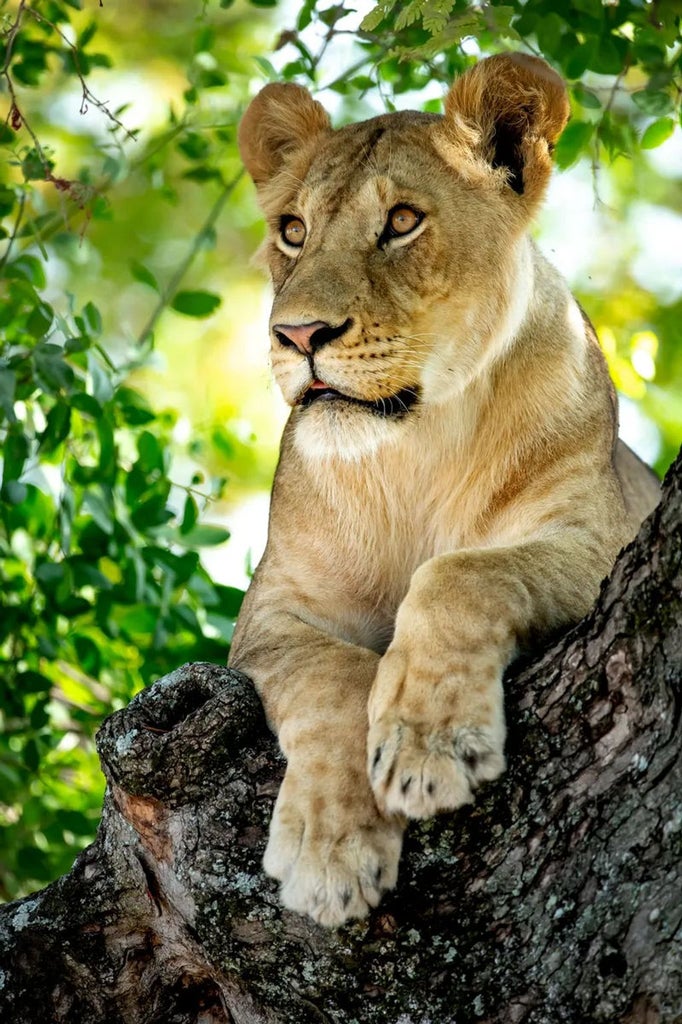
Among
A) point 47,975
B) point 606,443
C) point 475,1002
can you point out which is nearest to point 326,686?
point 475,1002

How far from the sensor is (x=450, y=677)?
9.25 ft

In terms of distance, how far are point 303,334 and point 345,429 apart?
10.8 inches

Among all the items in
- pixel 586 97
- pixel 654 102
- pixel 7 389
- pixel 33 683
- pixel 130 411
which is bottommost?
pixel 33 683

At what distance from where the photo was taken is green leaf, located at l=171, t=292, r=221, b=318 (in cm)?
529

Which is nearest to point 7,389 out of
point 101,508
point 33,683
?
point 101,508

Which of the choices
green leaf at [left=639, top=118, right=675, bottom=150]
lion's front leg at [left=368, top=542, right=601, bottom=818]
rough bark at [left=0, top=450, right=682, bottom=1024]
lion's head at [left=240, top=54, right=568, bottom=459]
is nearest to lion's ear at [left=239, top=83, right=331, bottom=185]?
lion's head at [left=240, top=54, right=568, bottom=459]

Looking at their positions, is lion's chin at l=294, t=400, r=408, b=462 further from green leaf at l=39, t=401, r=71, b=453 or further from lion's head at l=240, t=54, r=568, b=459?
green leaf at l=39, t=401, r=71, b=453

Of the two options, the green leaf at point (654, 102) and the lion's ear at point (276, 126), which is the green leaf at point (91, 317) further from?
the green leaf at point (654, 102)

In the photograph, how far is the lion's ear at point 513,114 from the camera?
3.90 meters

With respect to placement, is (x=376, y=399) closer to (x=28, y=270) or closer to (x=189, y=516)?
(x=189, y=516)

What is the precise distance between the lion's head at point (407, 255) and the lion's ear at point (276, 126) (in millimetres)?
136

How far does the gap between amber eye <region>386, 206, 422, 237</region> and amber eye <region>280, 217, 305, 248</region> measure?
32 cm

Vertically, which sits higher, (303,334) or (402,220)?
(402,220)

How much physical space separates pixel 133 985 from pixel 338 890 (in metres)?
0.91
